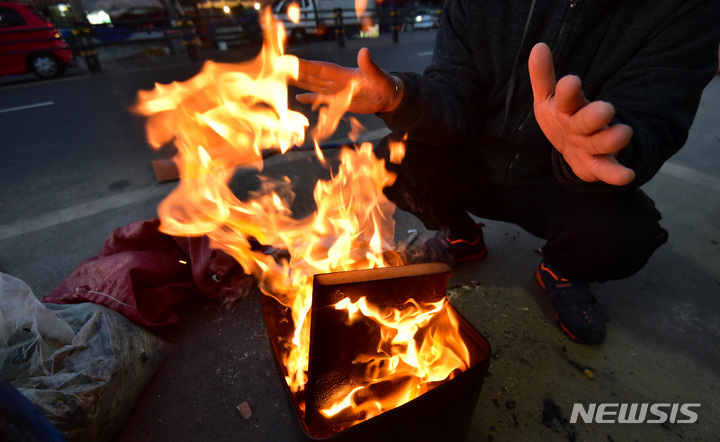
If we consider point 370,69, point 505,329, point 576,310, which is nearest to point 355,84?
point 370,69

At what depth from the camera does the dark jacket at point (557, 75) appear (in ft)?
4.43

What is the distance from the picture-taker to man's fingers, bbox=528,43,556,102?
1071 millimetres

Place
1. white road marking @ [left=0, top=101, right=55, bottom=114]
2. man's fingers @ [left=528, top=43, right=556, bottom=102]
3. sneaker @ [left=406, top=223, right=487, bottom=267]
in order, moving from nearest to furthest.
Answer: man's fingers @ [left=528, top=43, right=556, bottom=102], sneaker @ [left=406, top=223, right=487, bottom=267], white road marking @ [left=0, top=101, right=55, bottom=114]

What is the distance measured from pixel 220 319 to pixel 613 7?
2.26m

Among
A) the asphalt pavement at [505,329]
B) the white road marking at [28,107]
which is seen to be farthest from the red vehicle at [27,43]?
the asphalt pavement at [505,329]

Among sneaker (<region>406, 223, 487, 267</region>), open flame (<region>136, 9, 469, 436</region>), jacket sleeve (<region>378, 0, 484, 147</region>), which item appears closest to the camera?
open flame (<region>136, 9, 469, 436</region>)

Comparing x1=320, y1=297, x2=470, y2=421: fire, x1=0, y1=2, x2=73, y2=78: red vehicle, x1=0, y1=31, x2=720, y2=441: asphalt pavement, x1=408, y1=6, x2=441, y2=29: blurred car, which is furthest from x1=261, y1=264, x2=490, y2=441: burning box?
x1=408, y1=6, x2=441, y2=29: blurred car

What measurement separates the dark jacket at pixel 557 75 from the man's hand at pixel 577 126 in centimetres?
13

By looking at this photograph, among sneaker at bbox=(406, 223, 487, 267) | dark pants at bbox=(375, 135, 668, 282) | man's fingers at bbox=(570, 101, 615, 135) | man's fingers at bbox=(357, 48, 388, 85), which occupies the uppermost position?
man's fingers at bbox=(357, 48, 388, 85)

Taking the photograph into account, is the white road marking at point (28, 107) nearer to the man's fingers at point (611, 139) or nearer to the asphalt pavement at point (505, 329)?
the asphalt pavement at point (505, 329)

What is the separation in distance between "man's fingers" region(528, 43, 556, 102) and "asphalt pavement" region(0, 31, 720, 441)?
117cm

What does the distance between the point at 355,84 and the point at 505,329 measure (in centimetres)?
136

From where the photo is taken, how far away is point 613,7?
4.95 feet

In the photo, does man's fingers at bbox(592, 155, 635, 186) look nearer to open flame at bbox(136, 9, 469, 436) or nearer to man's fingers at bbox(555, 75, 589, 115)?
man's fingers at bbox(555, 75, 589, 115)
